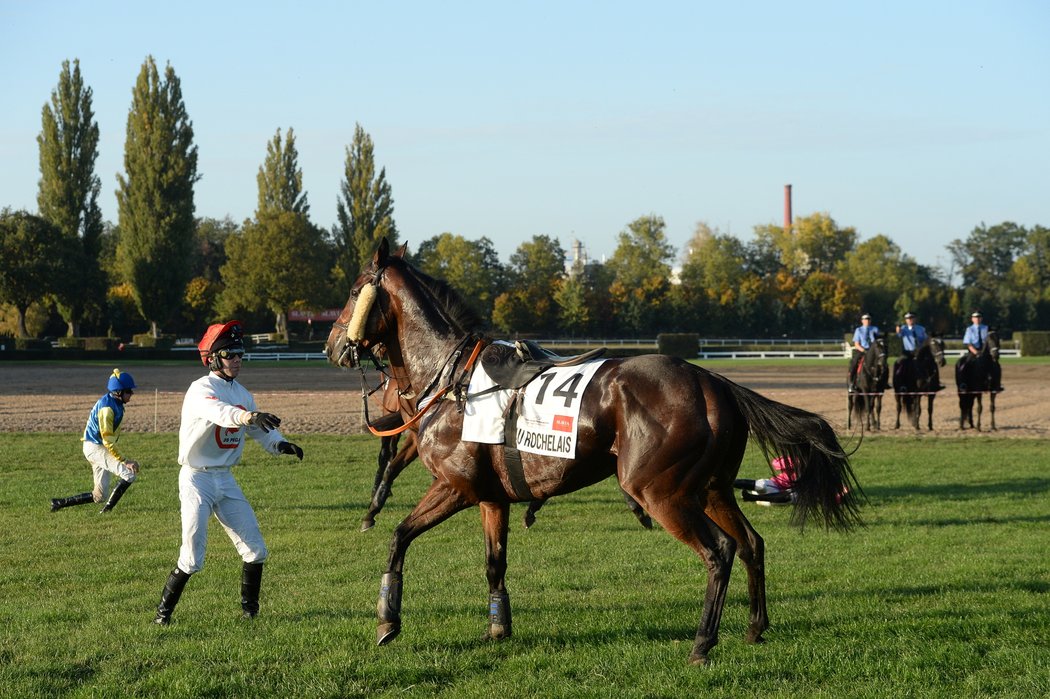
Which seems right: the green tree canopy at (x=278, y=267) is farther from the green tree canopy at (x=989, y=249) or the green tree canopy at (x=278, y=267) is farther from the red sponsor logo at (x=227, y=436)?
the green tree canopy at (x=989, y=249)

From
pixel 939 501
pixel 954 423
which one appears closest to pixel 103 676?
pixel 939 501

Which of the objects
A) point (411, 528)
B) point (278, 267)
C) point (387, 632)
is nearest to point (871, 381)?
point (411, 528)

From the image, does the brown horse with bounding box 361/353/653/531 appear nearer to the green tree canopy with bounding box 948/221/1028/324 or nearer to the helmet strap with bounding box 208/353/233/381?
the helmet strap with bounding box 208/353/233/381

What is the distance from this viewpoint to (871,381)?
21062 mm

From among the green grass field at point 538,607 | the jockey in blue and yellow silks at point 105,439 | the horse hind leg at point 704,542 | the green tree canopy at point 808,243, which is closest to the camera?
the green grass field at point 538,607

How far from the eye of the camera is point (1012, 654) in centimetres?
555

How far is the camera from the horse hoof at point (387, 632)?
5863 mm

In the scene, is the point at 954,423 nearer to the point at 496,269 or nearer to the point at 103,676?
the point at 103,676

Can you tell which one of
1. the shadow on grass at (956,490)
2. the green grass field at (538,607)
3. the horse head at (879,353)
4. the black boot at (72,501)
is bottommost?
the shadow on grass at (956,490)

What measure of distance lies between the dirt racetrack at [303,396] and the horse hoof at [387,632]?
10.4 metres

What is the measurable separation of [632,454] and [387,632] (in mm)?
1630

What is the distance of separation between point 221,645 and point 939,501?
8.32 m

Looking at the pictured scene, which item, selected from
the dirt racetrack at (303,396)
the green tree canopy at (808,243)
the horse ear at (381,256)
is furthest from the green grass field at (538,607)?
the green tree canopy at (808,243)

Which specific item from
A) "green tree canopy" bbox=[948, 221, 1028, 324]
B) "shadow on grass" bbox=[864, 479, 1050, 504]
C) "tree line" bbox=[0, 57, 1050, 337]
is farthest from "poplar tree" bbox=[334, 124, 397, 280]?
"green tree canopy" bbox=[948, 221, 1028, 324]
